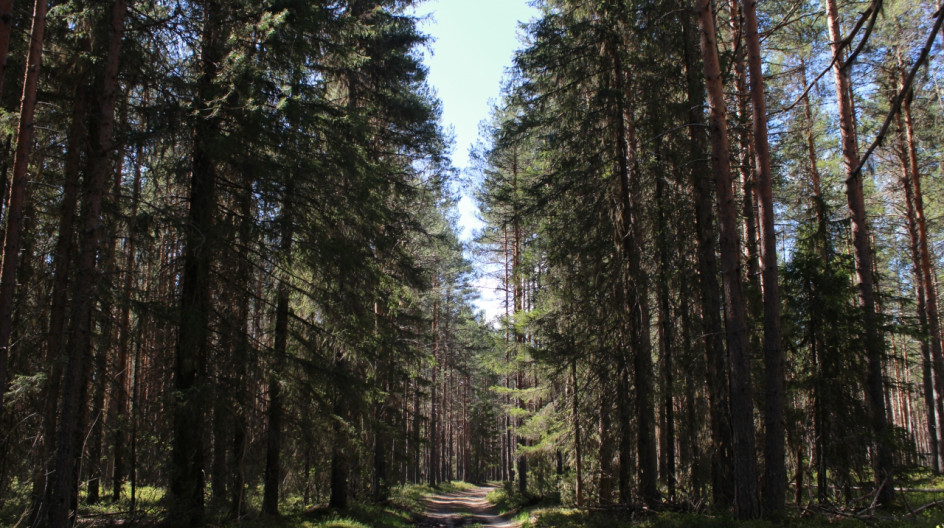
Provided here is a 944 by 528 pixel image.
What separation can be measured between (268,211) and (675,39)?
899cm

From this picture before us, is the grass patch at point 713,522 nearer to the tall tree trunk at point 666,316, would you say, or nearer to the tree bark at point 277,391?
the tall tree trunk at point 666,316

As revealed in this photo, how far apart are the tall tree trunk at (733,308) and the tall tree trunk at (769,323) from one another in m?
0.32

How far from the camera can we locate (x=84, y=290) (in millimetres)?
7781

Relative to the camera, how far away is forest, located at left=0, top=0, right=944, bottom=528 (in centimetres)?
862

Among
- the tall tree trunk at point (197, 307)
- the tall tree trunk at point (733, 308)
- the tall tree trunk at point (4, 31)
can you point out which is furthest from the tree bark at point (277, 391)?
the tall tree trunk at point (733, 308)

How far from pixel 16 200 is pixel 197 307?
2831 mm

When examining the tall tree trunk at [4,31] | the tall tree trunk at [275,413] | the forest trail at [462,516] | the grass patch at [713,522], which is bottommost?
the forest trail at [462,516]

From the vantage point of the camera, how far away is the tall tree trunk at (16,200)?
697cm

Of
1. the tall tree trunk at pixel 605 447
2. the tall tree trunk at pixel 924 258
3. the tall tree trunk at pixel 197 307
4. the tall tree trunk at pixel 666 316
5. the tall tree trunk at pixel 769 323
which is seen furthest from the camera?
the tall tree trunk at pixel 924 258

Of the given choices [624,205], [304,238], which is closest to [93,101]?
[304,238]

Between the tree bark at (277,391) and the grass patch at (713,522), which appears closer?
the grass patch at (713,522)

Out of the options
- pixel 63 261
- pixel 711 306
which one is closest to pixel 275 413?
pixel 63 261

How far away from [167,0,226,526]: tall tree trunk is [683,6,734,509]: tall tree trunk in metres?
9.09

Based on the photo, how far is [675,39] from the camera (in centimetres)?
1135
